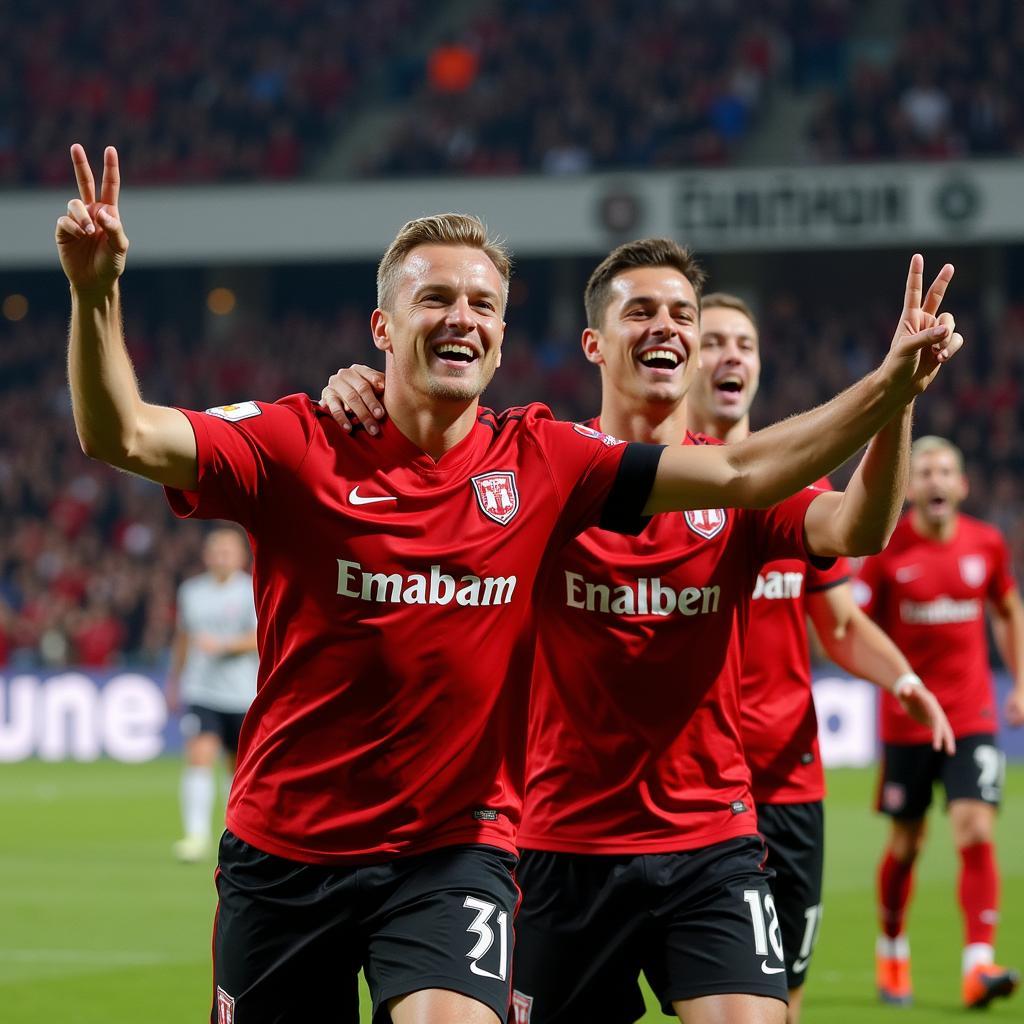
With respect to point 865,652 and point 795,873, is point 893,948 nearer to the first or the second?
point 865,652

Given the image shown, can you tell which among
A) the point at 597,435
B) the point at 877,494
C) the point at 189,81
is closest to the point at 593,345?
the point at 597,435

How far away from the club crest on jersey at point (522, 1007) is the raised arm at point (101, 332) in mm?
1916

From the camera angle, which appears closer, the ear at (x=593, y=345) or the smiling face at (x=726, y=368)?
the ear at (x=593, y=345)

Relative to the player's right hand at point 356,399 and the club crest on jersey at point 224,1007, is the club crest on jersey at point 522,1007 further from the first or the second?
the player's right hand at point 356,399

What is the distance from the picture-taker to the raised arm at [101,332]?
3705mm

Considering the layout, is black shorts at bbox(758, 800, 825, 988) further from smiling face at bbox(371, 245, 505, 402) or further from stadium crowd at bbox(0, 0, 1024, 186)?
stadium crowd at bbox(0, 0, 1024, 186)

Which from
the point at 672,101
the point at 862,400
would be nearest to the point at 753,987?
the point at 862,400

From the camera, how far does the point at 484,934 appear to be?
4203 mm

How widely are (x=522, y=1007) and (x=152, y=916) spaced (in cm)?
628

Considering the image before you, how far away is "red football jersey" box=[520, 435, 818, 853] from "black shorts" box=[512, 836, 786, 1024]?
0.06 meters

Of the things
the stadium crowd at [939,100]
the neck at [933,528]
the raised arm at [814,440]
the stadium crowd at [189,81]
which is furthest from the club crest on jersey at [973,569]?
the stadium crowd at [189,81]

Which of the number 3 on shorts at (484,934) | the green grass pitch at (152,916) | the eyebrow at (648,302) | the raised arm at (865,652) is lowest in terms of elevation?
the green grass pitch at (152,916)

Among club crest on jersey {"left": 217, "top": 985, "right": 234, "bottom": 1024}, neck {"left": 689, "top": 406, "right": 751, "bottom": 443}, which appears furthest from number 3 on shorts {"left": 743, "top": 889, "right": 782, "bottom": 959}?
neck {"left": 689, "top": 406, "right": 751, "bottom": 443}

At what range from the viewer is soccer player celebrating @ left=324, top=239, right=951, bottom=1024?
4.94m
